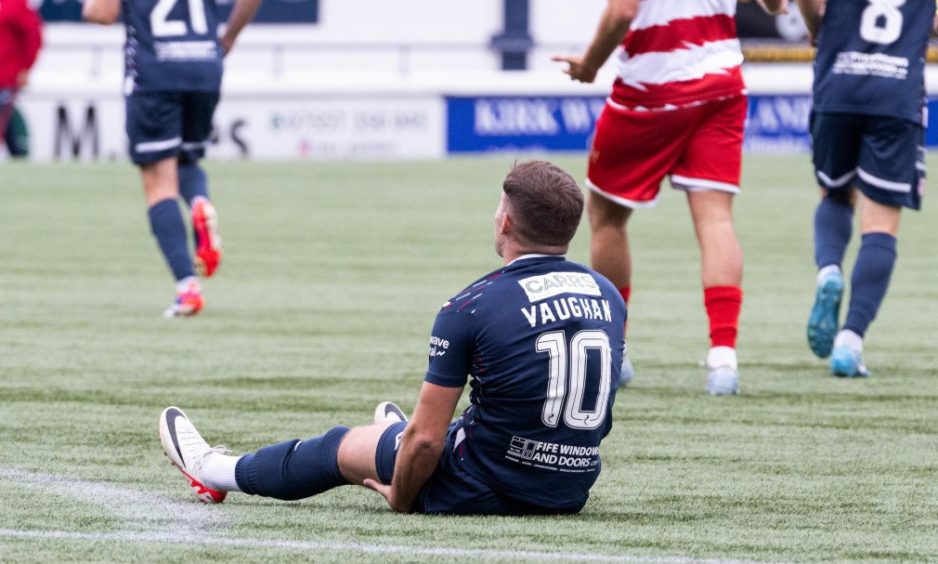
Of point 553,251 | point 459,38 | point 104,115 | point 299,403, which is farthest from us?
point 459,38

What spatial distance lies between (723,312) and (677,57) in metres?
0.81

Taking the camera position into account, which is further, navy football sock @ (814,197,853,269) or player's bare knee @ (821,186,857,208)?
player's bare knee @ (821,186,857,208)

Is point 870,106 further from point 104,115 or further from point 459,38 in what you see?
point 459,38

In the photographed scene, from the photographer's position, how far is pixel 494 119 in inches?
898

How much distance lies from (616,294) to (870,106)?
2.52 metres

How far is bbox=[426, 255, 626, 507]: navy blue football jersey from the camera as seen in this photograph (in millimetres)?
3975

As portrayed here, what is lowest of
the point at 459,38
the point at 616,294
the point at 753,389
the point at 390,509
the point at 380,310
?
the point at 459,38

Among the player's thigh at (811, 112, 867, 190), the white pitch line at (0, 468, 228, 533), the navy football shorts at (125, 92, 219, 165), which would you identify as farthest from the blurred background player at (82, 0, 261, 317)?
the white pitch line at (0, 468, 228, 533)

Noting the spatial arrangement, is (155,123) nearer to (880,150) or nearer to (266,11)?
(880,150)

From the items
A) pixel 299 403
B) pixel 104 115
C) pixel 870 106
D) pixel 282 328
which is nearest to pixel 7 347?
pixel 282 328

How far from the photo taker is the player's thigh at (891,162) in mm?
6453

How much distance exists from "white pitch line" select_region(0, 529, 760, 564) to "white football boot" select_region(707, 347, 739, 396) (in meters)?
2.42

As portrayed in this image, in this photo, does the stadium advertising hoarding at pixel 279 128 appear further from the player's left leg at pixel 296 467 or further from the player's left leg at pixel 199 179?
the player's left leg at pixel 296 467

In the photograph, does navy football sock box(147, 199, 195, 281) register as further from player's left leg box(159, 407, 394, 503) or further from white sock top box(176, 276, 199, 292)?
player's left leg box(159, 407, 394, 503)
